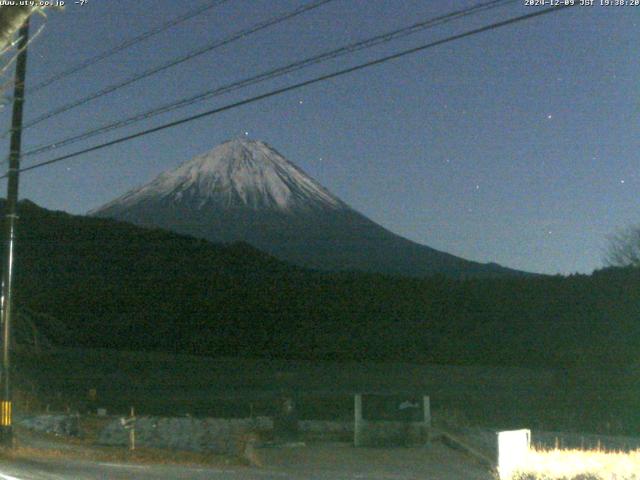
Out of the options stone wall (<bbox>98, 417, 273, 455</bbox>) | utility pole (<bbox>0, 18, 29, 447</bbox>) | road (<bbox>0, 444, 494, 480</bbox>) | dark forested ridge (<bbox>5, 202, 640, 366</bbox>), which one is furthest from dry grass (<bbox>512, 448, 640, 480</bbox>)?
dark forested ridge (<bbox>5, 202, 640, 366</bbox>)

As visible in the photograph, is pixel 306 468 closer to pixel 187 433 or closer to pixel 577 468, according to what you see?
pixel 577 468

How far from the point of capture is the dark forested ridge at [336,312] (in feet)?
184

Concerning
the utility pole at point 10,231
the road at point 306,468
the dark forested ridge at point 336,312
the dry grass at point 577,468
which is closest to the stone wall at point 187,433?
the utility pole at point 10,231

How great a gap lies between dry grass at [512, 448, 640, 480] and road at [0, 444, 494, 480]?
84 cm

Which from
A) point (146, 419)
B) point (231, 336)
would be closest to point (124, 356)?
point (231, 336)

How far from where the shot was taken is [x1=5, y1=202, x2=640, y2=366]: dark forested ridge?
56.1 metres

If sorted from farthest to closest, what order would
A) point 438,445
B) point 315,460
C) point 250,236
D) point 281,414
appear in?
point 250,236, point 281,414, point 438,445, point 315,460

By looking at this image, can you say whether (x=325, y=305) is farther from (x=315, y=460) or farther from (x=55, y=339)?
(x=315, y=460)

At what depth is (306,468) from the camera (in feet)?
48.8

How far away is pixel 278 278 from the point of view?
71.8 m

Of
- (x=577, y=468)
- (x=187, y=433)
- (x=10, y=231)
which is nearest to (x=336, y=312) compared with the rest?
(x=187, y=433)

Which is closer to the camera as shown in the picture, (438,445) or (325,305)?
(438,445)

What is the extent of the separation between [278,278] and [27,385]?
37718mm

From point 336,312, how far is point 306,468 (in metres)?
49.1
